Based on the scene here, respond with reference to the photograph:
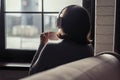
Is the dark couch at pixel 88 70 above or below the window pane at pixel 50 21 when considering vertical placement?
below

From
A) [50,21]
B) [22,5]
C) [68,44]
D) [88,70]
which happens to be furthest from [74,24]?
[22,5]

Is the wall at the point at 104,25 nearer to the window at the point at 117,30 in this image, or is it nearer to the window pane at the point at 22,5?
the window at the point at 117,30

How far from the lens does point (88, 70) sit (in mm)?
891

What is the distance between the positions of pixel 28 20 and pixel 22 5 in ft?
0.48

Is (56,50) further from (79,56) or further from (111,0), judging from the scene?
(111,0)

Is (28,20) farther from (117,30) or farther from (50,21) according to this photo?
(117,30)

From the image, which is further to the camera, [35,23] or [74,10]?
[35,23]

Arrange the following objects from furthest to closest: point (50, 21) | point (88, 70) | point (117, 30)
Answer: point (50, 21) < point (117, 30) < point (88, 70)

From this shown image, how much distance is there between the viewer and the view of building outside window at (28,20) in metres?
2.64

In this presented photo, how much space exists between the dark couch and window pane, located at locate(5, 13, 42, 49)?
150cm

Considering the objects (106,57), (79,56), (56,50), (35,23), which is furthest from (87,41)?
(35,23)

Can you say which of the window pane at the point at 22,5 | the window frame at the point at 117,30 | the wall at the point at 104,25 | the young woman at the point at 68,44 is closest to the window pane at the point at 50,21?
the window pane at the point at 22,5

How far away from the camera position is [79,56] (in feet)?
5.18

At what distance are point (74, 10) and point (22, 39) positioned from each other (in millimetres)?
1214
